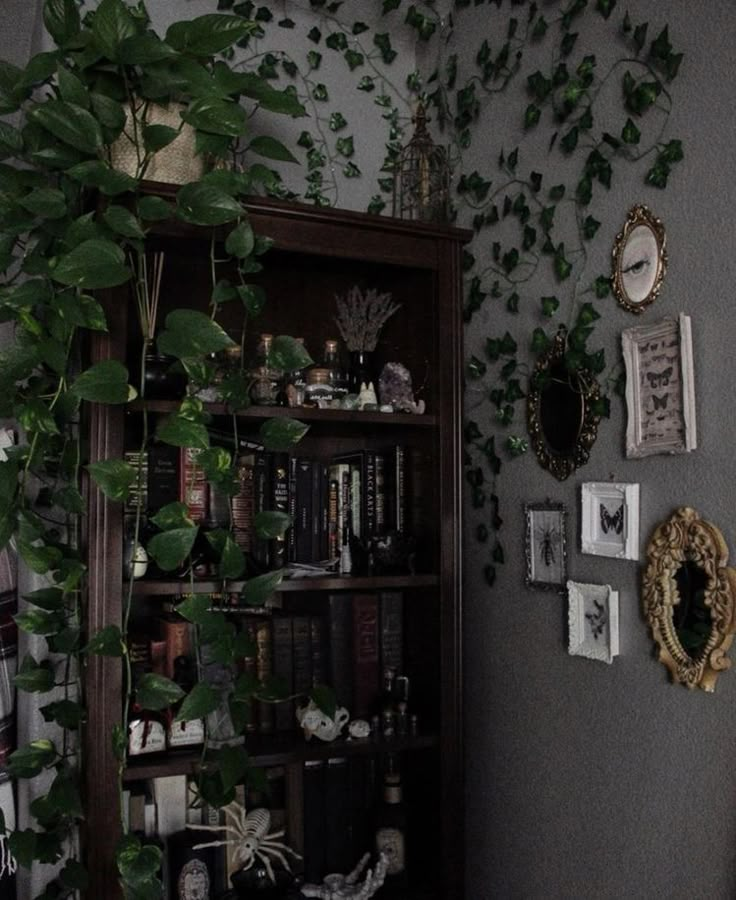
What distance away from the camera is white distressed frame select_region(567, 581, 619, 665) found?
170 centimetres

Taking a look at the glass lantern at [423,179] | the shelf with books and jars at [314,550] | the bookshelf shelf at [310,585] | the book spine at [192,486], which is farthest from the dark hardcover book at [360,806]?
the glass lantern at [423,179]

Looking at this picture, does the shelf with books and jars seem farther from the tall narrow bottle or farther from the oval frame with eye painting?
the oval frame with eye painting

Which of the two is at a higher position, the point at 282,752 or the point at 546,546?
the point at 546,546

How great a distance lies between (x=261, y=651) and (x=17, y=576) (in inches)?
20.7

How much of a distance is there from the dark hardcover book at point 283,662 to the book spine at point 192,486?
0.92 feet

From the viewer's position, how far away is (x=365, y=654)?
199 centimetres

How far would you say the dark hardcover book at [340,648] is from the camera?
6.43 feet

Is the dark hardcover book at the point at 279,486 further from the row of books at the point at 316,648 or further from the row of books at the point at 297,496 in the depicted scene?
the row of books at the point at 316,648

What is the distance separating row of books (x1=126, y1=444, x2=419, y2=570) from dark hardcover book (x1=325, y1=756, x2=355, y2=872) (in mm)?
464

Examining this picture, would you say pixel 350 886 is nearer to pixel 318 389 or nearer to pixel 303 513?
pixel 303 513

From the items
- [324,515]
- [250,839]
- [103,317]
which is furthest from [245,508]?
[250,839]

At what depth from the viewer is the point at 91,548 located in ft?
5.38

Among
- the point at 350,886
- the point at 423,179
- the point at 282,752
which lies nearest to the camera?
the point at 282,752

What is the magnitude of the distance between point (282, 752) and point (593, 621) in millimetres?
659
